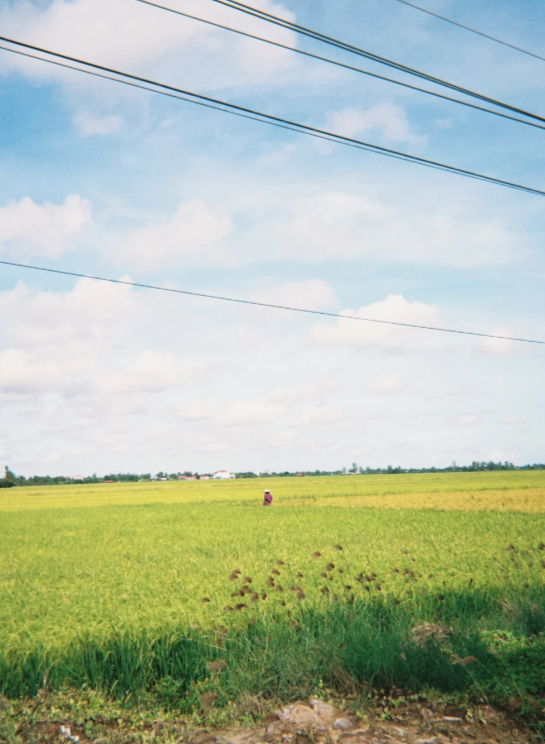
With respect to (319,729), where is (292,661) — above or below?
above

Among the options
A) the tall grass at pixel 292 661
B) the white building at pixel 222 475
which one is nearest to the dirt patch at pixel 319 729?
the tall grass at pixel 292 661

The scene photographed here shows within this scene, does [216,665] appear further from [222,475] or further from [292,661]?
[222,475]

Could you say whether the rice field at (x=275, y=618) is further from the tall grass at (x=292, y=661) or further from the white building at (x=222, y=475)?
the white building at (x=222, y=475)

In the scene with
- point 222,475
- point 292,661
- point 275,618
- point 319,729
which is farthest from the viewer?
point 222,475

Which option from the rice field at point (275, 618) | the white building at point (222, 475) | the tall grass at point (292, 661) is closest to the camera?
the tall grass at point (292, 661)

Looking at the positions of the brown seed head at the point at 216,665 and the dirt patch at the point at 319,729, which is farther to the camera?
the brown seed head at the point at 216,665

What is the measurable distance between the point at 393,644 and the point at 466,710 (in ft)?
3.26

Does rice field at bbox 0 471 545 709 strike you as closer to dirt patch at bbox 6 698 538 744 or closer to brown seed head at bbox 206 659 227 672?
brown seed head at bbox 206 659 227 672

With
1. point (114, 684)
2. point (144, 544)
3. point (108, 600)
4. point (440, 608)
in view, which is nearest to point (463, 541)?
point (440, 608)

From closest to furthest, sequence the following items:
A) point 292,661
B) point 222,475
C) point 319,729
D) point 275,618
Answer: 1. point 319,729
2. point 292,661
3. point 275,618
4. point 222,475

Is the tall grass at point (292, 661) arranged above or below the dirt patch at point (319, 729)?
above

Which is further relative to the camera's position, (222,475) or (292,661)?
(222,475)

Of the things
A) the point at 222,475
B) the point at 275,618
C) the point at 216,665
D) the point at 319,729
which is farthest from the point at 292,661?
the point at 222,475

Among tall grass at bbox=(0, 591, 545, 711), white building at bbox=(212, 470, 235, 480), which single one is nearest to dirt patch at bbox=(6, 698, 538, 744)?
tall grass at bbox=(0, 591, 545, 711)
